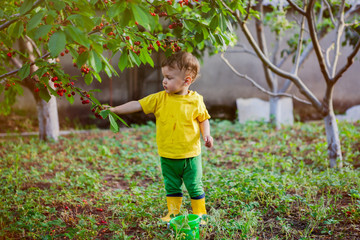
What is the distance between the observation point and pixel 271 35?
24.1ft

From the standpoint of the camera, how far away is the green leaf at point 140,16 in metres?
1.42

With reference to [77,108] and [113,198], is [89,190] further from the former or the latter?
[77,108]

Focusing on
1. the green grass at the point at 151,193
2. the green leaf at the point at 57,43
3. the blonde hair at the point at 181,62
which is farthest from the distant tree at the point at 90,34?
the green grass at the point at 151,193

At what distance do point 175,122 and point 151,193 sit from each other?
0.96 meters

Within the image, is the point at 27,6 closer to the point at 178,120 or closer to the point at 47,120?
the point at 178,120

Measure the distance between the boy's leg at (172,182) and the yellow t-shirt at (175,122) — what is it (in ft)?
0.22

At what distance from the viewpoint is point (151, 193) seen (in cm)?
297

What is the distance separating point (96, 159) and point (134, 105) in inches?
87.1

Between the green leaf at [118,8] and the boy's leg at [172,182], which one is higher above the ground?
the green leaf at [118,8]

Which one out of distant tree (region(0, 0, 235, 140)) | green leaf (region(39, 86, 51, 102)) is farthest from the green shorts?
green leaf (region(39, 86, 51, 102))

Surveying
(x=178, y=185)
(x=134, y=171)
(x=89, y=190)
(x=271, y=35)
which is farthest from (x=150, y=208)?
(x=271, y=35)

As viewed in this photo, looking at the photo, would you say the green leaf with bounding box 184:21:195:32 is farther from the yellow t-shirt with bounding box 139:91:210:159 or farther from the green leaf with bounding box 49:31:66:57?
the green leaf with bounding box 49:31:66:57

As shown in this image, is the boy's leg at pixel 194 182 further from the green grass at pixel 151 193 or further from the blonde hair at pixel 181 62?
the blonde hair at pixel 181 62

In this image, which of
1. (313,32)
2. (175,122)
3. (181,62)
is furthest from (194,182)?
(313,32)
